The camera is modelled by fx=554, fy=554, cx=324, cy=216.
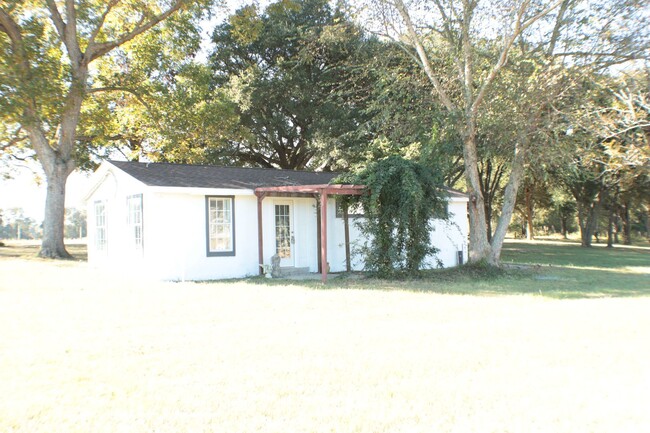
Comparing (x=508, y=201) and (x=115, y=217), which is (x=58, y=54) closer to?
(x=115, y=217)

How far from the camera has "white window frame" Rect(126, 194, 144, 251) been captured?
1508cm

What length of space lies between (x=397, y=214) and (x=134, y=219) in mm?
7287

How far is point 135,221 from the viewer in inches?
607

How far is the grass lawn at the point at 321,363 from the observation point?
167 inches

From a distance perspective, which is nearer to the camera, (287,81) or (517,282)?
(517,282)

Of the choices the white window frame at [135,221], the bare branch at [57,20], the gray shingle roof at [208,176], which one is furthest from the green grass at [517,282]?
the bare branch at [57,20]

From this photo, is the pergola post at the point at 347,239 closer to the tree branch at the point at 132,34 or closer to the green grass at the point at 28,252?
the tree branch at the point at 132,34

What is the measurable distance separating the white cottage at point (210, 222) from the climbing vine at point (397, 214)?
0.65 metres

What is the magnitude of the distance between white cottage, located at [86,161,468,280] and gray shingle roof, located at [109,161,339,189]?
1.2 inches

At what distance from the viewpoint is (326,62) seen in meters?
25.5

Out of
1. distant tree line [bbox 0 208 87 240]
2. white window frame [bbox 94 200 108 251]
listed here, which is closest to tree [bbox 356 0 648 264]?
white window frame [bbox 94 200 108 251]

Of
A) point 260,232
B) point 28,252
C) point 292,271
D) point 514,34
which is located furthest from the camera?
point 28,252

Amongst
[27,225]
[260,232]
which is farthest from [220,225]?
[27,225]

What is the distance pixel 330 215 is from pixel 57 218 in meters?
11.8
